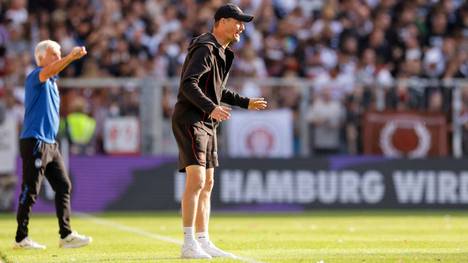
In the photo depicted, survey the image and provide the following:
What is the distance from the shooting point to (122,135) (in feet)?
67.5

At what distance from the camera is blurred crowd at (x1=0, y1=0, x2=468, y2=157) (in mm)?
20766

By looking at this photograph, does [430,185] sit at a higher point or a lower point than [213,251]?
lower

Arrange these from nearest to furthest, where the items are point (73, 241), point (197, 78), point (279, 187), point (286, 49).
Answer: point (197, 78), point (73, 241), point (279, 187), point (286, 49)

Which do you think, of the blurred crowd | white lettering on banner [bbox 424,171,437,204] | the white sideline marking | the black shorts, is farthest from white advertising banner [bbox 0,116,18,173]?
the black shorts

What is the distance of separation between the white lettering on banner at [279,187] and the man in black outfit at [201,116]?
10620 millimetres

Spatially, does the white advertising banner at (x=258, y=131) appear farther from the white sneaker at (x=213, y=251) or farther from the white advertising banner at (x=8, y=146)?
the white sneaker at (x=213, y=251)

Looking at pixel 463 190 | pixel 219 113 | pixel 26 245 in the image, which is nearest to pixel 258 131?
pixel 463 190

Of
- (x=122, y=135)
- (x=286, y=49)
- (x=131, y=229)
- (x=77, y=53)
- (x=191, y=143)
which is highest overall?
(x=286, y=49)

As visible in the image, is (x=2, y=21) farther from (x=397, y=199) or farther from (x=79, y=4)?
(x=397, y=199)

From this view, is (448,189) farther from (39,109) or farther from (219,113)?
(219,113)

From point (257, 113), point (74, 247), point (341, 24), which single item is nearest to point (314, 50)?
point (341, 24)

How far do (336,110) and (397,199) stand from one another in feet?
7.76

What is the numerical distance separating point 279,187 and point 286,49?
3496mm

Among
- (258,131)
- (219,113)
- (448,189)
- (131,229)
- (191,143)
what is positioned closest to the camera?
(219,113)
